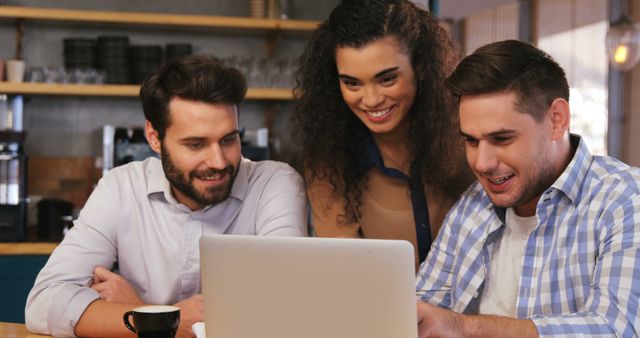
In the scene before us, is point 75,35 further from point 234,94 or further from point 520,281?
point 520,281

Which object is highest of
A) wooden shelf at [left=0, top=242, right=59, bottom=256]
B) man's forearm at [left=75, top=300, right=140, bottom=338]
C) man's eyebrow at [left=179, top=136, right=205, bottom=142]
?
man's eyebrow at [left=179, top=136, right=205, bottom=142]

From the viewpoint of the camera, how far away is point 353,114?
2402 millimetres

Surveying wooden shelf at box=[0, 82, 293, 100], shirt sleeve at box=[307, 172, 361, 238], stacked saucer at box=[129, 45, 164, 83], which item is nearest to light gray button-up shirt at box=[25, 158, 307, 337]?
shirt sleeve at box=[307, 172, 361, 238]

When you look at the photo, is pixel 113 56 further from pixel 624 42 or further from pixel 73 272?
pixel 624 42

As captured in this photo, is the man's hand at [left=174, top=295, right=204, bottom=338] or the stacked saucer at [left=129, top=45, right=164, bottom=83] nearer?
the man's hand at [left=174, top=295, right=204, bottom=338]

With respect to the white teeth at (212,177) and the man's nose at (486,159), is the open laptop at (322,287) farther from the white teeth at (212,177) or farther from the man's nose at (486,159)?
the white teeth at (212,177)

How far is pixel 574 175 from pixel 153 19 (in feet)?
9.64

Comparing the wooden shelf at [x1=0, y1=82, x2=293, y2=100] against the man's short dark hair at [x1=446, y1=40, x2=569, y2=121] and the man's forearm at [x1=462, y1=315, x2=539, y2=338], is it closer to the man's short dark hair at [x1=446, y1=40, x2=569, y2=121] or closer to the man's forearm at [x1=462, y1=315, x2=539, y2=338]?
the man's short dark hair at [x1=446, y1=40, x2=569, y2=121]

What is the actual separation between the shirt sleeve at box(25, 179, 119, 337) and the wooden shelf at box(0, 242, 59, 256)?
1.62 metres

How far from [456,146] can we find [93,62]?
249 cm

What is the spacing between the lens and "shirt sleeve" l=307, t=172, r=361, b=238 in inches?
92.3

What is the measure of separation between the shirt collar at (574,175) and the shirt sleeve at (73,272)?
1.09 m

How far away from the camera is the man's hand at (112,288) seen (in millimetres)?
1905

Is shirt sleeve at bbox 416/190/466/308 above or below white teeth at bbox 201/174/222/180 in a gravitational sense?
below
